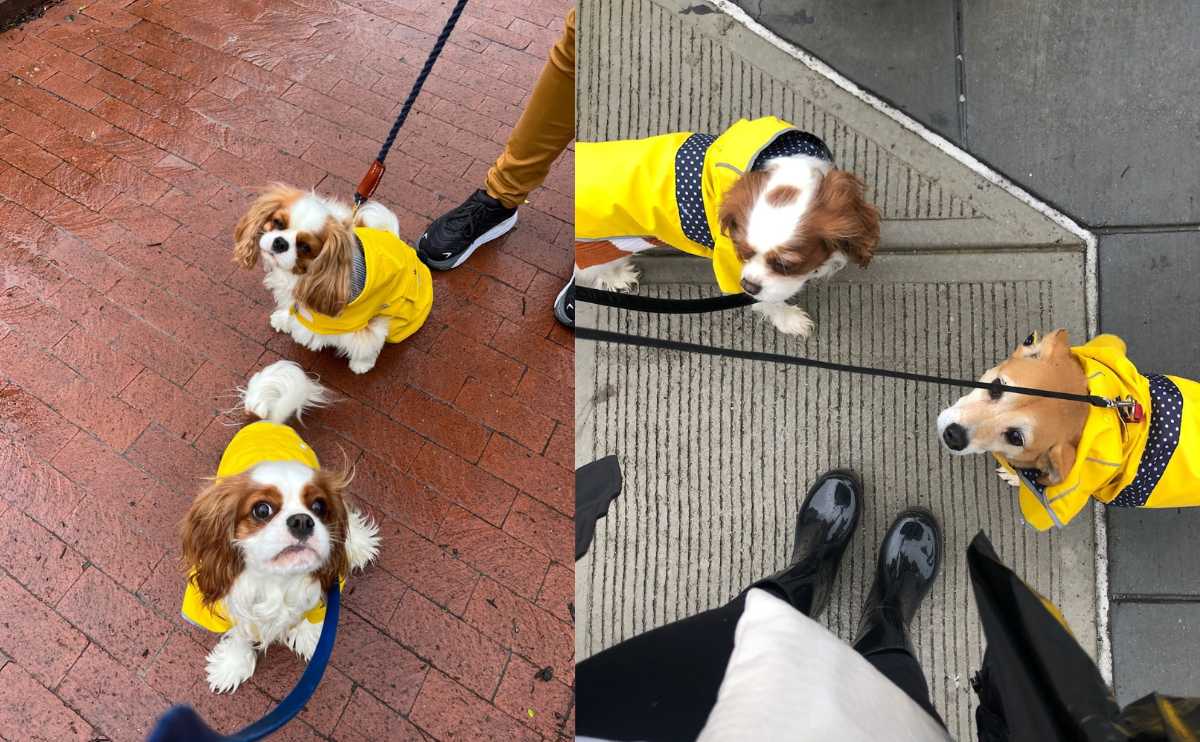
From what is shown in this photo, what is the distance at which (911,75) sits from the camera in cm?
199

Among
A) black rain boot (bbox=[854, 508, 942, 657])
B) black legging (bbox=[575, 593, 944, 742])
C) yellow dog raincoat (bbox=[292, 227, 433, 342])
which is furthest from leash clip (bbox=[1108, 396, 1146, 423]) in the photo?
yellow dog raincoat (bbox=[292, 227, 433, 342])

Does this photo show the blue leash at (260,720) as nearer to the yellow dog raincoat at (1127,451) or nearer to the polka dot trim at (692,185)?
the polka dot trim at (692,185)

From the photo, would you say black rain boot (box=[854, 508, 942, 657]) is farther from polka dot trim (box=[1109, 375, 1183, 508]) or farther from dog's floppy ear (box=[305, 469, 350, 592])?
dog's floppy ear (box=[305, 469, 350, 592])

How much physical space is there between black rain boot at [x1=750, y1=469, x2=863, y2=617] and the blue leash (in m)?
1.01

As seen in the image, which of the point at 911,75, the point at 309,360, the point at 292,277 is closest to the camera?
the point at 911,75

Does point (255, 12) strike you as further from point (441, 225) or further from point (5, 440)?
point (5, 440)

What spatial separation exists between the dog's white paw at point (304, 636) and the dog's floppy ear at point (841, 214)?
1.77 meters

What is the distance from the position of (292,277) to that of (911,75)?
198 centimetres

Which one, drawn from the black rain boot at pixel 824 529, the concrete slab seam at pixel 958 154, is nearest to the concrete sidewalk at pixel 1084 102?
the concrete slab seam at pixel 958 154

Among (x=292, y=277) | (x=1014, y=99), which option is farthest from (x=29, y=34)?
(x=1014, y=99)

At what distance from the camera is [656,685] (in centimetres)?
101

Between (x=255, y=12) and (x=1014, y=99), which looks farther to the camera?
(x=255, y=12)

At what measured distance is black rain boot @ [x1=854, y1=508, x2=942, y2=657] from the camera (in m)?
1.61

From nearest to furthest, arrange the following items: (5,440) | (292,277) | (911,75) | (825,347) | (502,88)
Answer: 1. (825,347)
2. (911,75)
3. (292,277)
4. (5,440)
5. (502,88)
